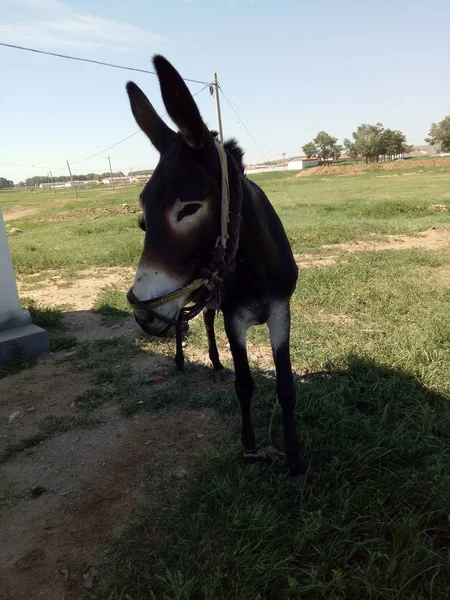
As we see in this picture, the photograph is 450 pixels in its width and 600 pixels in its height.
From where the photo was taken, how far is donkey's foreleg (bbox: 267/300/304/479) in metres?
2.48

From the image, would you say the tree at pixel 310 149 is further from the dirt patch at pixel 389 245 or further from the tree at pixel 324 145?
the dirt patch at pixel 389 245

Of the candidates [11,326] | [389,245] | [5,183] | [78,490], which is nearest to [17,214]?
[389,245]

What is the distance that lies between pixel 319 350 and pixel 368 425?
4.64ft

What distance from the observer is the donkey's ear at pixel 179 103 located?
4.95ft

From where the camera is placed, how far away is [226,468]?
2.63m

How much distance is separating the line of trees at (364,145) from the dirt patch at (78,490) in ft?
280

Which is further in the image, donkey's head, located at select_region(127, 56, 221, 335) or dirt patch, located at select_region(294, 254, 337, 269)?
dirt patch, located at select_region(294, 254, 337, 269)

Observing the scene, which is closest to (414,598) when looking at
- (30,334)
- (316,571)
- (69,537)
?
(316,571)

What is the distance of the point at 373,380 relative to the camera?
11.3 ft

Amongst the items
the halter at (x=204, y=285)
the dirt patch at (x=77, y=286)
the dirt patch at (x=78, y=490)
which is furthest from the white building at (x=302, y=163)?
the halter at (x=204, y=285)

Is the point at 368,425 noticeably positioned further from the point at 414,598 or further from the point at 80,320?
the point at 80,320

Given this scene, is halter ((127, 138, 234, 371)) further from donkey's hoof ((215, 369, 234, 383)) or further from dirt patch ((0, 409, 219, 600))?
donkey's hoof ((215, 369, 234, 383))

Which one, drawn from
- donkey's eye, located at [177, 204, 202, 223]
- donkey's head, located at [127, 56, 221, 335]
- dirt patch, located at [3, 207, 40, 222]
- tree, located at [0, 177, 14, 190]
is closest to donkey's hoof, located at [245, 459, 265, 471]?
donkey's head, located at [127, 56, 221, 335]

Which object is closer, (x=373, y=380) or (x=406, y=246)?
(x=373, y=380)
